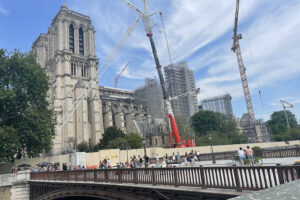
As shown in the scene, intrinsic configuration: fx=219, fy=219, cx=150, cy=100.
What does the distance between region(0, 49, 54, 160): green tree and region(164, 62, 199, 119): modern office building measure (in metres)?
52.8

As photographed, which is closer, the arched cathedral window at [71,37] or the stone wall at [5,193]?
the stone wall at [5,193]

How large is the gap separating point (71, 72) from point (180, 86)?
38779 mm

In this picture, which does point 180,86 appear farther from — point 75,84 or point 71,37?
point 71,37

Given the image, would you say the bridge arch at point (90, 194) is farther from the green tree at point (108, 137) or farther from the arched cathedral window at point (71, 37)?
the arched cathedral window at point (71, 37)

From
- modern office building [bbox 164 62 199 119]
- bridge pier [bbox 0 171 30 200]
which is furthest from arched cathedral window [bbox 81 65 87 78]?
bridge pier [bbox 0 171 30 200]

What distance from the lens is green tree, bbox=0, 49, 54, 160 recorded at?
26.1 m

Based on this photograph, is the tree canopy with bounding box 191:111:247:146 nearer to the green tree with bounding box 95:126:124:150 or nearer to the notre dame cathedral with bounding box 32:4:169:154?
the notre dame cathedral with bounding box 32:4:169:154

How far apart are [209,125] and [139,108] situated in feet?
95.4

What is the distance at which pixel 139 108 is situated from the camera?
82.2 metres

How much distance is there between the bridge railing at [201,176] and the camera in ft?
20.5

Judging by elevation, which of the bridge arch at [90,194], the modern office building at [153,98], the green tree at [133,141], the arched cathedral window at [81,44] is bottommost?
the bridge arch at [90,194]

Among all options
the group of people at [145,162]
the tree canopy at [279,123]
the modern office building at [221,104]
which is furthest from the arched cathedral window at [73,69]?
the modern office building at [221,104]

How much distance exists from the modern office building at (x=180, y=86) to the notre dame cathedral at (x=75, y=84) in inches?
457

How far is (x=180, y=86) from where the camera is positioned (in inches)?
3236
